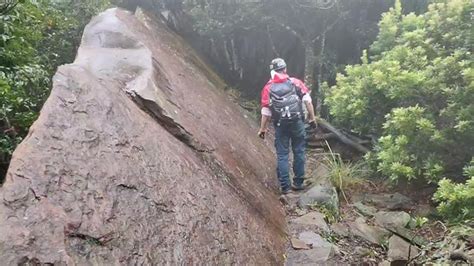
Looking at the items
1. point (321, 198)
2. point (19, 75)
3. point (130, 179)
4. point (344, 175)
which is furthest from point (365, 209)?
point (19, 75)

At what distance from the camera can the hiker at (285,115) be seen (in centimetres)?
714

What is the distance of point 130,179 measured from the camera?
3.97 m

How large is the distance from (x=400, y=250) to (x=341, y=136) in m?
4.71

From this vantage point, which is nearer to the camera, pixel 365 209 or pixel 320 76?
pixel 365 209

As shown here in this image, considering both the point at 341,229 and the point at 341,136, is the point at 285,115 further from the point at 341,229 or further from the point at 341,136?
the point at 341,136

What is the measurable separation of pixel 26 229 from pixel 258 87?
1093 centimetres

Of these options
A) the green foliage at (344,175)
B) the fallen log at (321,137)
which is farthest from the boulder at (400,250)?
the fallen log at (321,137)

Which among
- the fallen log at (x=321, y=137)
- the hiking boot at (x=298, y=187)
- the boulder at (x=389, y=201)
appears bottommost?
the fallen log at (x=321, y=137)

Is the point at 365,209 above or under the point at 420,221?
under

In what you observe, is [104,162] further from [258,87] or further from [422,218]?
[258,87]

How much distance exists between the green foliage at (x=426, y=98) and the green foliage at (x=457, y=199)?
1.68 ft

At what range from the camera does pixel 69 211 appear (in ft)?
10.6

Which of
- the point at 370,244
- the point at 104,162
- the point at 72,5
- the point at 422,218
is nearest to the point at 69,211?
the point at 104,162

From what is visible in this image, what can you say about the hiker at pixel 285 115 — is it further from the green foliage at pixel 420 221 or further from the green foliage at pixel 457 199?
the green foliage at pixel 457 199
